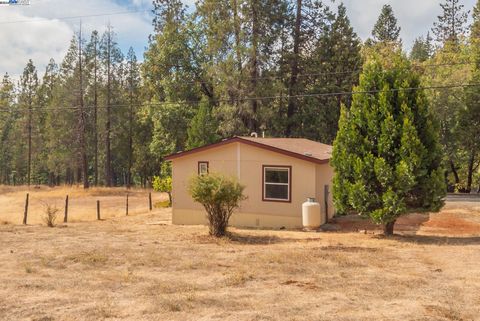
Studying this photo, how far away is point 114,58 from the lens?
52625 mm

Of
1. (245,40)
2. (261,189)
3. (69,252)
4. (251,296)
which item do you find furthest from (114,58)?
(251,296)

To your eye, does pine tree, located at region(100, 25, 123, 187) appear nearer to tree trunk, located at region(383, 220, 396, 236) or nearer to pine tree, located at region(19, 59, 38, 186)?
pine tree, located at region(19, 59, 38, 186)

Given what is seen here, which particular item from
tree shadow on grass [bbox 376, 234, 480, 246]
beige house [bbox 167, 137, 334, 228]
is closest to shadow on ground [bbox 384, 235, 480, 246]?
tree shadow on grass [bbox 376, 234, 480, 246]

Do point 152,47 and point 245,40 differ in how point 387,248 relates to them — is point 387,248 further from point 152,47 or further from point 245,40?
point 152,47

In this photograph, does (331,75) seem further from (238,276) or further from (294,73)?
(238,276)

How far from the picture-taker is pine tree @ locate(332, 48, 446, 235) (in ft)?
45.6

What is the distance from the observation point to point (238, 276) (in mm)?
8977

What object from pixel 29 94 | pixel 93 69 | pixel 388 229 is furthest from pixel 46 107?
pixel 388 229

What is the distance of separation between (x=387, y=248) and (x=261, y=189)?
7327 millimetres

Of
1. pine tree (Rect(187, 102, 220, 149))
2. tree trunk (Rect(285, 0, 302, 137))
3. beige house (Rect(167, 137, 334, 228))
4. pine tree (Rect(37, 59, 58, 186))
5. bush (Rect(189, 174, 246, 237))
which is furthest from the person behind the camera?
pine tree (Rect(37, 59, 58, 186))

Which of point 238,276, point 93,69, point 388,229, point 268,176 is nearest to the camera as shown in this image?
point 238,276

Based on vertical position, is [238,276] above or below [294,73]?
below

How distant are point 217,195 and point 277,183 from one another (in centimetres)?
497

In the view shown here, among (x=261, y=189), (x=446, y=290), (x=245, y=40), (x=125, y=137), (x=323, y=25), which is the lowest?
(x=446, y=290)
